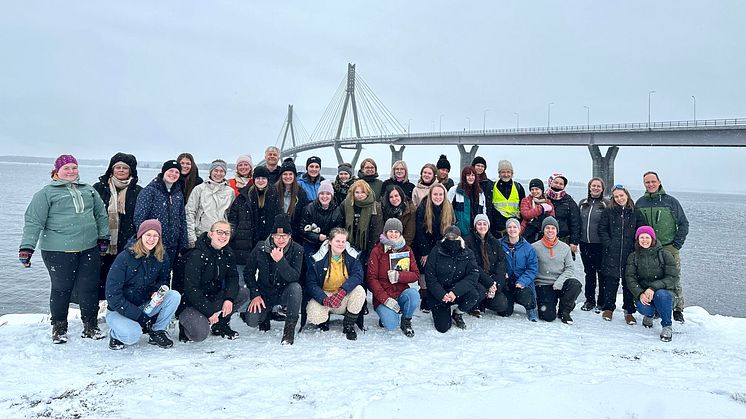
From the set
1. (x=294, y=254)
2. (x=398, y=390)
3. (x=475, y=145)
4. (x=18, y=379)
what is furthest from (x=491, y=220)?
(x=475, y=145)

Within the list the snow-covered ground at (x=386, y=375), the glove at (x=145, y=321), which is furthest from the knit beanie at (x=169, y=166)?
the snow-covered ground at (x=386, y=375)

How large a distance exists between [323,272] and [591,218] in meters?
3.50

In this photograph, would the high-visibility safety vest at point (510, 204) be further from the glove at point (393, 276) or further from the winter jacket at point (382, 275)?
the glove at point (393, 276)

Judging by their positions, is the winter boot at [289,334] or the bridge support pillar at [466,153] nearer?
the winter boot at [289,334]

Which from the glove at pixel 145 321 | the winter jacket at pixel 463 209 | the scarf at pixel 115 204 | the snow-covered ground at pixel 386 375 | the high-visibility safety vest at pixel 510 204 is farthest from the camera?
the high-visibility safety vest at pixel 510 204

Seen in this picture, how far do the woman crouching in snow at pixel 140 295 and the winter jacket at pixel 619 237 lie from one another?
15.9ft

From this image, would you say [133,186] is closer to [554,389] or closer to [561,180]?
[554,389]

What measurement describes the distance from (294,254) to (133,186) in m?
1.84

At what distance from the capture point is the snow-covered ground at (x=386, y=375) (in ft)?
9.34

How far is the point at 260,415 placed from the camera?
9.11ft

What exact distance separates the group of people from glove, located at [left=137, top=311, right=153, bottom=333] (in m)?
0.03

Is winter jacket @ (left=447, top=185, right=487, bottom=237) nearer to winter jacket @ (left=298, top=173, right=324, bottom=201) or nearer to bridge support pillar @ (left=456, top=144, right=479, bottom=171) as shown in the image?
winter jacket @ (left=298, top=173, right=324, bottom=201)

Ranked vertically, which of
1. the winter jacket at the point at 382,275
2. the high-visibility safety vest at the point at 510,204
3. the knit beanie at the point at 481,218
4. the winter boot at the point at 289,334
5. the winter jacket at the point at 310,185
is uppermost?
the winter jacket at the point at 310,185

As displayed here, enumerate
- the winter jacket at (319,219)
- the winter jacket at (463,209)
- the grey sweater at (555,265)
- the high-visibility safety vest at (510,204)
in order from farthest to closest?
1. the high-visibility safety vest at (510,204)
2. the winter jacket at (463,209)
3. the grey sweater at (555,265)
4. the winter jacket at (319,219)
